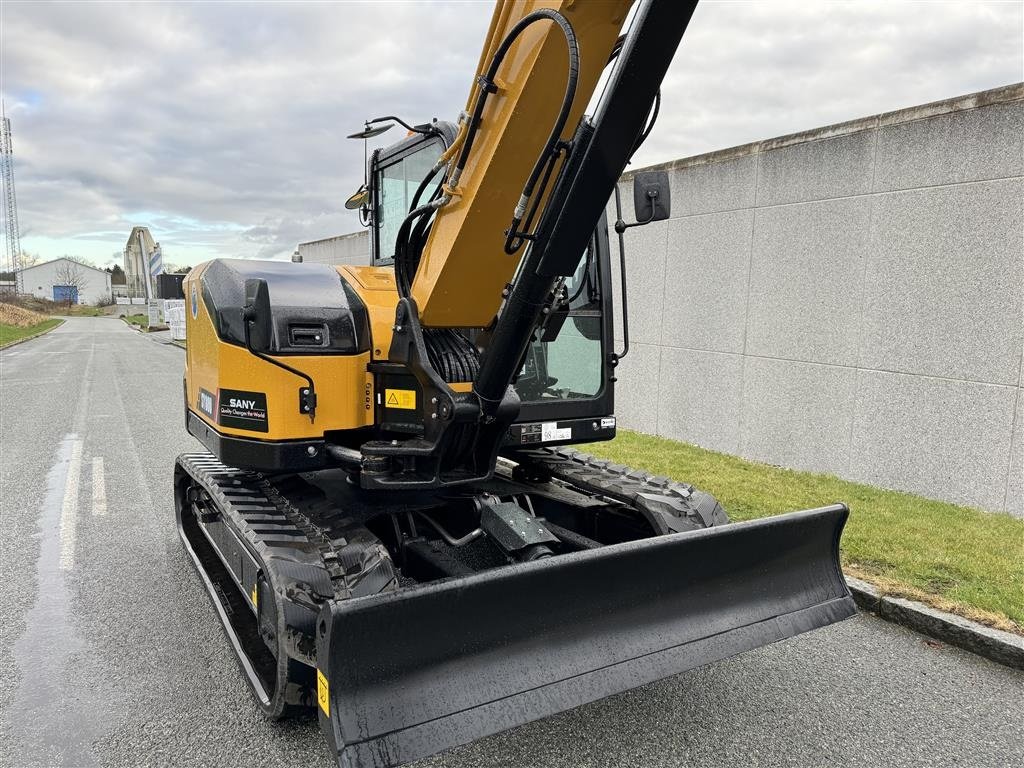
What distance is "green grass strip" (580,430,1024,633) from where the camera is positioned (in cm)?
412

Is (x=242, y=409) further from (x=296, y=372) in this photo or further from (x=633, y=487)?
(x=633, y=487)

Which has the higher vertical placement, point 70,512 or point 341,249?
point 341,249

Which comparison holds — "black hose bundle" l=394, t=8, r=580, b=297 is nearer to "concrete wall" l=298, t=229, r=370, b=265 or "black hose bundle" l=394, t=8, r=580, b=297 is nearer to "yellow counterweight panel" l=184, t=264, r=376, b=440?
"yellow counterweight panel" l=184, t=264, r=376, b=440

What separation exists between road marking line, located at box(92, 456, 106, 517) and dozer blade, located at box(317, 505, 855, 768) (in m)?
4.56

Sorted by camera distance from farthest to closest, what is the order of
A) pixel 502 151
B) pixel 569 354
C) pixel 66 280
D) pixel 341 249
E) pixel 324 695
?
pixel 66 280, pixel 341 249, pixel 569 354, pixel 502 151, pixel 324 695

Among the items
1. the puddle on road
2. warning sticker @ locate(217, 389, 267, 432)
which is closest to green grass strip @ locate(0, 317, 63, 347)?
the puddle on road

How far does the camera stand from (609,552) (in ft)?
9.52

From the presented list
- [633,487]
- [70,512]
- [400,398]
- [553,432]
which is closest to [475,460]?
[400,398]

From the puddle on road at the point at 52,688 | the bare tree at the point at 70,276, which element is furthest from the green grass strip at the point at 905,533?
the bare tree at the point at 70,276

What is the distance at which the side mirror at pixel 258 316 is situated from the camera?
11.4ft

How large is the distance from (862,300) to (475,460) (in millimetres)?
4531

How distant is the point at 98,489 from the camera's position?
6.88 metres

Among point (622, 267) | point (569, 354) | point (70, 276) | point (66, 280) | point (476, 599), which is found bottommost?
point (476, 599)

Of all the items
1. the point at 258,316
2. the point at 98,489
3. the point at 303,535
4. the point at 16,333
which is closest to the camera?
the point at 303,535
